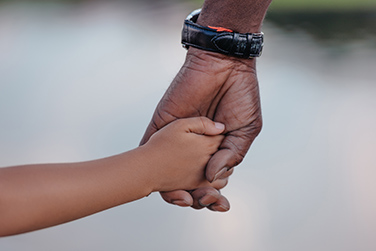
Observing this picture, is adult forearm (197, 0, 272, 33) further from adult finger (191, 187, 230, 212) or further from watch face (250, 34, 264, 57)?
adult finger (191, 187, 230, 212)

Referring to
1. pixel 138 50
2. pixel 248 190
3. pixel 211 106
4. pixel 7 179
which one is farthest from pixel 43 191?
pixel 138 50

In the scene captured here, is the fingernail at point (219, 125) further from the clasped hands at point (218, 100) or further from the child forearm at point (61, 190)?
the child forearm at point (61, 190)

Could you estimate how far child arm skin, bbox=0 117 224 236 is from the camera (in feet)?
3.51

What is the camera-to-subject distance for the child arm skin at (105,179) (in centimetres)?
107

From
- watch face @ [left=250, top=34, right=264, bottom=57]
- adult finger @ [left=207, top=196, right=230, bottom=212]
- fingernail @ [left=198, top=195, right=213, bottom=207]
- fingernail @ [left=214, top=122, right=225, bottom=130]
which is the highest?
watch face @ [left=250, top=34, right=264, bottom=57]

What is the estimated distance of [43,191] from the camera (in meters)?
1.09

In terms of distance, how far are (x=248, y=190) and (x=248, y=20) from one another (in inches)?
38.4

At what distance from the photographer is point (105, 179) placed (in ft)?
3.93

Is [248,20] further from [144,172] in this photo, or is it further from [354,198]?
[354,198]

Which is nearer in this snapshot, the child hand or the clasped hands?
the child hand

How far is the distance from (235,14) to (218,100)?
0.23 meters

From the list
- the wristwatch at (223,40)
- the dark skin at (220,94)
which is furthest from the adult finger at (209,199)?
the wristwatch at (223,40)

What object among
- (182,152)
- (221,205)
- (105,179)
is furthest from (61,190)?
(221,205)

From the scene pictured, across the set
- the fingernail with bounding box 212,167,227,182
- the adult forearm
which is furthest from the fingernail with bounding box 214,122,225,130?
the adult forearm
